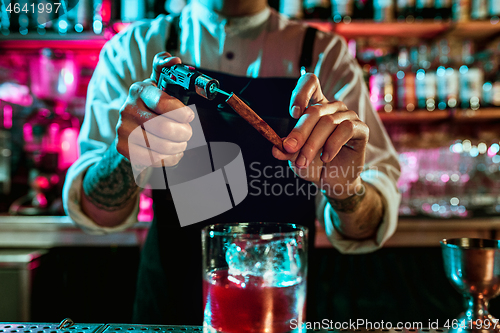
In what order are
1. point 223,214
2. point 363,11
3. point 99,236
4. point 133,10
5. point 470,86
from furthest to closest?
point 363,11 < point 470,86 < point 133,10 < point 99,236 < point 223,214

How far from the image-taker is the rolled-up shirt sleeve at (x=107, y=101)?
97 cm

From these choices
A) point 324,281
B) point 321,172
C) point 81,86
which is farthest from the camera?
point 81,86

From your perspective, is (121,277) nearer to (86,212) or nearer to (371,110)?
(86,212)

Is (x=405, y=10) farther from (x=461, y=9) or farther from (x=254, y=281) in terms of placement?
(x=254, y=281)

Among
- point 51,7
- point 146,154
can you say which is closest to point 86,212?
point 146,154

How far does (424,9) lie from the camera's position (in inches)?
90.5

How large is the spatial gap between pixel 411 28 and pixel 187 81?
7.36ft

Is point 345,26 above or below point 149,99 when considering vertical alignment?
above

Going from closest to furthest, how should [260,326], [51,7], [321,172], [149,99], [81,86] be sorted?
[260,326] → [149,99] → [321,172] → [51,7] → [81,86]

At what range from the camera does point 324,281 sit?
1757 millimetres

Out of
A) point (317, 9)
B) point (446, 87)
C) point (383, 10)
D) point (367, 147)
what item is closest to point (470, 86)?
point (446, 87)

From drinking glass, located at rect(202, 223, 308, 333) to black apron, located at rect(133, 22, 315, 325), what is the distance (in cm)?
58

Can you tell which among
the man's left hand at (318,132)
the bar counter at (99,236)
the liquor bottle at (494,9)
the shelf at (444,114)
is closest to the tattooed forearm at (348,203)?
the man's left hand at (318,132)

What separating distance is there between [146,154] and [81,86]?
2.03 meters
